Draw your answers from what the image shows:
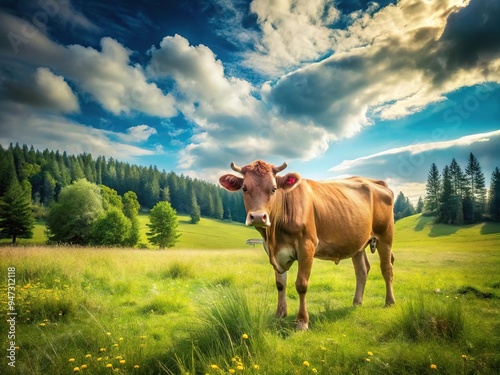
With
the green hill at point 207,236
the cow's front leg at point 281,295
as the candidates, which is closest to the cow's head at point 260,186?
the cow's front leg at point 281,295

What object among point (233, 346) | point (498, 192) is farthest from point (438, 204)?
point (233, 346)

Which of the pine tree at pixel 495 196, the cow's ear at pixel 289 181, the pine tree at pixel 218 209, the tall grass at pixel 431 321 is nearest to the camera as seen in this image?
the tall grass at pixel 431 321

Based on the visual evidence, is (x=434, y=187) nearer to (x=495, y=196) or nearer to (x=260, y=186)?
(x=495, y=196)

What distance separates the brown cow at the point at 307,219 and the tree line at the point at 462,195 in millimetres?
36475

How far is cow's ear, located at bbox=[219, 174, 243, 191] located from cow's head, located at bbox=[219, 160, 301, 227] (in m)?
0.02

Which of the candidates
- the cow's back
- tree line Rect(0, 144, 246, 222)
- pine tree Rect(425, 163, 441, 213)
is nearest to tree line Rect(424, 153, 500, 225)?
pine tree Rect(425, 163, 441, 213)

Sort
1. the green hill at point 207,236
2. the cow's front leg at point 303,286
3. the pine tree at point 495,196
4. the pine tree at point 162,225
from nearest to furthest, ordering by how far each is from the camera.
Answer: the cow's front leg at point 303,286, the pine tree at point 495,196, the pine tree at point 162,225, the green hill at point 207,236

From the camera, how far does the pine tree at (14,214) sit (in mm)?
41438

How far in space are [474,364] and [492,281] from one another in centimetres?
799

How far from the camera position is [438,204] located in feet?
167

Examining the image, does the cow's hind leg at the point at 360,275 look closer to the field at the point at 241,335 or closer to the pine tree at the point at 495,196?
the field at the point at 241,335

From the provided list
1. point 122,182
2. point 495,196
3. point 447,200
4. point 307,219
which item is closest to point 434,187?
point 447,200

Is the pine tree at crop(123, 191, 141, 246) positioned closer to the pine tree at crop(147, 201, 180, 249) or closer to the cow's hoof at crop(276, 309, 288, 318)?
the pine tree at crop(147, 201, 180, 249)

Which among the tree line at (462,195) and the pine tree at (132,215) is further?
the pine tree at (132,215)
